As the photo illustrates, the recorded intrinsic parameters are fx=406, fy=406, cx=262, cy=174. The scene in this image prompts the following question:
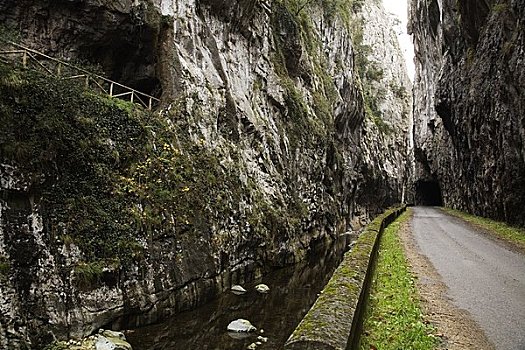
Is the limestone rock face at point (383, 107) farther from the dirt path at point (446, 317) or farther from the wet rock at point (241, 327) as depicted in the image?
the dirt path at point (446, 317)

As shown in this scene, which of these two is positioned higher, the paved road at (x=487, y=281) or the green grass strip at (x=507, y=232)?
the green grass strip at (x=507, y=232)

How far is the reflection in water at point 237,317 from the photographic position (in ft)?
35.1

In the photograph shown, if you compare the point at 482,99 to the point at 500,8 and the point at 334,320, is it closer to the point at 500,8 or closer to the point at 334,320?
the point at 500,8

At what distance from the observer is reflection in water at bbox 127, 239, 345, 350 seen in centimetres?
1070

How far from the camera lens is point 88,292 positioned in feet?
33.5

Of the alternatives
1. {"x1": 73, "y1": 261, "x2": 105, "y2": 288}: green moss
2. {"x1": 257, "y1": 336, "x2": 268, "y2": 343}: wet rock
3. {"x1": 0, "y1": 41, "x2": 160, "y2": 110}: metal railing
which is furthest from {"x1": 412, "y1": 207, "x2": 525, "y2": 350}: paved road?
{"x1": 0, "y1": 41, "x2": 160, "y2": 110}: metal railing

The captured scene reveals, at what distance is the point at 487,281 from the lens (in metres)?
9.90

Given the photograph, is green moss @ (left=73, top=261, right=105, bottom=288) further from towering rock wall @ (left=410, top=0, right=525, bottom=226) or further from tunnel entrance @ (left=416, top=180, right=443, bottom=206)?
tunnel entrance @ (left=416, top=180, right=443, bottom=206)

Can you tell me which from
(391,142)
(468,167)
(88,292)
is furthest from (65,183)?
(391,142)

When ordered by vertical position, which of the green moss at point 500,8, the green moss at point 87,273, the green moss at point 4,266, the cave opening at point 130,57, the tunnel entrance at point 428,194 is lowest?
the green moss at point 87,273

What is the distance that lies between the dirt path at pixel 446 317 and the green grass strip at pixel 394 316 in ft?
0.60

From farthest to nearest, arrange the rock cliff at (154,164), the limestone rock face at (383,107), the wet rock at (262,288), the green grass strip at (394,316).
→ the limestone rock face at (383,107) < the wet rock at (262,288) < the rock cliff at (154,164) < the green grass strip at (394,316)

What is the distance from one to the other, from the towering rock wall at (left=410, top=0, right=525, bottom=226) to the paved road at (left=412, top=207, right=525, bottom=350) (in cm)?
678

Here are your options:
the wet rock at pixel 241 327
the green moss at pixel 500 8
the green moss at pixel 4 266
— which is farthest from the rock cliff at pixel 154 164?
the green moss at pixel 500 8
